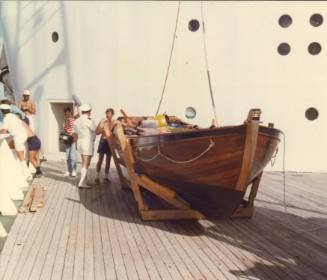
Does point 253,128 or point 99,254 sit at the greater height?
point 253,128

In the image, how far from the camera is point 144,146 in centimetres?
548

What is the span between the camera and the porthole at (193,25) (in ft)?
32.7

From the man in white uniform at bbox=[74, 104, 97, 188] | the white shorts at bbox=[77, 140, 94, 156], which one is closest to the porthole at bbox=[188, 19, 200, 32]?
the man in white uniform at bbox=[74, 104, 97, 188]

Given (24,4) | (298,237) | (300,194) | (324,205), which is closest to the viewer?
(298,237)

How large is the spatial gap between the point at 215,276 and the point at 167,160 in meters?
1.73

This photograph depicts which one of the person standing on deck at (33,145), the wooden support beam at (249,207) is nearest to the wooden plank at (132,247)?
the wooden support beam at (249,207)

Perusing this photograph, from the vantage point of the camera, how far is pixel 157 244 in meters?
4.86

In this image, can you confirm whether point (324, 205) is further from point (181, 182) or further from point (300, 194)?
point (181, 182)

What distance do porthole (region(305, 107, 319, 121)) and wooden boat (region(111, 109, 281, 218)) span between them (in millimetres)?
5077

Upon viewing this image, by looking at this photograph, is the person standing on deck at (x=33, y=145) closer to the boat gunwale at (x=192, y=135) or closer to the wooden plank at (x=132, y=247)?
the wooden plank at (x=132, y=247)

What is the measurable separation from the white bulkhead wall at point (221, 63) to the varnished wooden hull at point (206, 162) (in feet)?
15.5

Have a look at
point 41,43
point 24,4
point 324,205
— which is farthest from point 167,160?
point 24,4

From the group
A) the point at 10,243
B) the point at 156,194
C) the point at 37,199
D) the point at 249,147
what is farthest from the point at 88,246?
the point at 37,199

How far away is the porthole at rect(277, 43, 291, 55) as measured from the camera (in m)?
10.1
